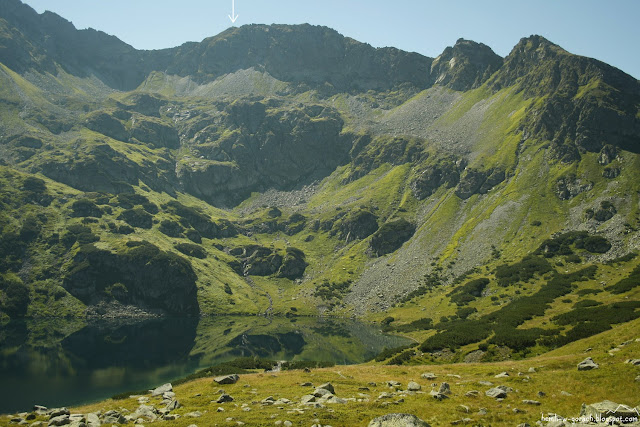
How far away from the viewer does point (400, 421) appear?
21.5 meters

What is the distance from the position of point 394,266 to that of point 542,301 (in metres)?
98.7

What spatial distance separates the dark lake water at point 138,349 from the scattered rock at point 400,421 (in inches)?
2443

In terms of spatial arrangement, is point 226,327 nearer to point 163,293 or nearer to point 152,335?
point 152,335

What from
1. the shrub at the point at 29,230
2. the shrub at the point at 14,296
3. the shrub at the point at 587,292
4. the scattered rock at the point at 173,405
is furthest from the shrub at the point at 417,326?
the shrub at the point at 29,230

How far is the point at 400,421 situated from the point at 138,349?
11376 cm

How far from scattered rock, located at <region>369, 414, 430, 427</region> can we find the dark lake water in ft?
204

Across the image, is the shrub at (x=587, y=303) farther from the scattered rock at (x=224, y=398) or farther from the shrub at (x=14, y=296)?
the shrub at (x=14, y=296)

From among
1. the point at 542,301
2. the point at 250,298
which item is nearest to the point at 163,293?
the point at 250,298

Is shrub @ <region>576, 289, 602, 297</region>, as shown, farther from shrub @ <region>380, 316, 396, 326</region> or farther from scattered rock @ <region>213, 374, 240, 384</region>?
scattered rock @ <region>213, 374, 240, 384</region>

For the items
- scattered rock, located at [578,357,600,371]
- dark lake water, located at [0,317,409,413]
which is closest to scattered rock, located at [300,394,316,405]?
scattered rock, located at [578,357,600,371]

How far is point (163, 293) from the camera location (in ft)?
625

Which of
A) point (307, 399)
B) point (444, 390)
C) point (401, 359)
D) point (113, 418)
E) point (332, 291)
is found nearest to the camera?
point (113, 418)

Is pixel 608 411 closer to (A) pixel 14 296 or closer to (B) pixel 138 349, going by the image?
(B) pixel 138 349

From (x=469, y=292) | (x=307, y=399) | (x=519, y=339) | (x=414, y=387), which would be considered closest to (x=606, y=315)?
(x=519, y=339)
